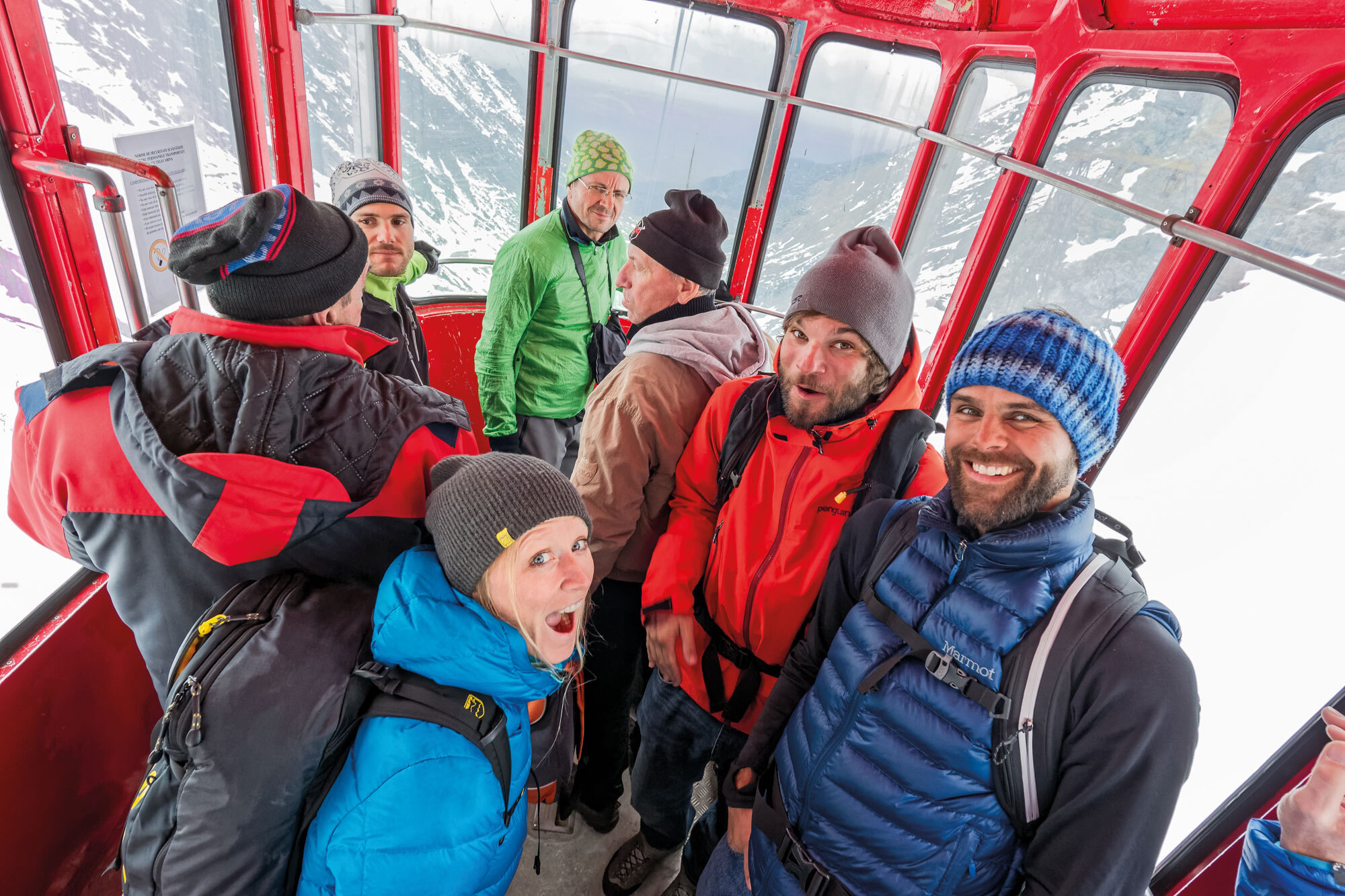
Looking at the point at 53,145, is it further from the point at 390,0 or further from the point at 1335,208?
the point at 1335,208

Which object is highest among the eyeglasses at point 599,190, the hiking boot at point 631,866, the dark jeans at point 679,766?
the eyeglasses at point 599,190

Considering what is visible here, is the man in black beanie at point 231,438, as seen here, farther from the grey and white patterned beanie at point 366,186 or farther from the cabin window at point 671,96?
the cabin window at point 671,96

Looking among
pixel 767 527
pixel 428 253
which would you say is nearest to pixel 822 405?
pixel 767 527

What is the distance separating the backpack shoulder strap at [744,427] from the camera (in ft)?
6.03

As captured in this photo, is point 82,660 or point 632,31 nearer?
point 82,660

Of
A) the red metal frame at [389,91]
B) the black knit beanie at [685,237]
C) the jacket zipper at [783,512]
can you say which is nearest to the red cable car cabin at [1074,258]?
the red metal frame at [389,91]

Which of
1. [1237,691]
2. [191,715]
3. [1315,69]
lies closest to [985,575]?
[1237,691]

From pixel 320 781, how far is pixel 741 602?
107cm

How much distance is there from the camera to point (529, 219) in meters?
5.10

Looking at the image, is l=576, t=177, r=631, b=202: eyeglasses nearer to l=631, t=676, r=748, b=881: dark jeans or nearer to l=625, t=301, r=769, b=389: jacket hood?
l=625, t=301, r=769, b=389: jacket hood

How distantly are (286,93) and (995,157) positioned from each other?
3.37 metres

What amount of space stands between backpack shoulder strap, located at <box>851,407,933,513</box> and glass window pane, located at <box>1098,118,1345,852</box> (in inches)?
33.4

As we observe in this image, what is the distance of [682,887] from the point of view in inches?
88.7

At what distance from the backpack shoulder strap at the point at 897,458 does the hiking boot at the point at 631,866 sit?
1562 millimetres
